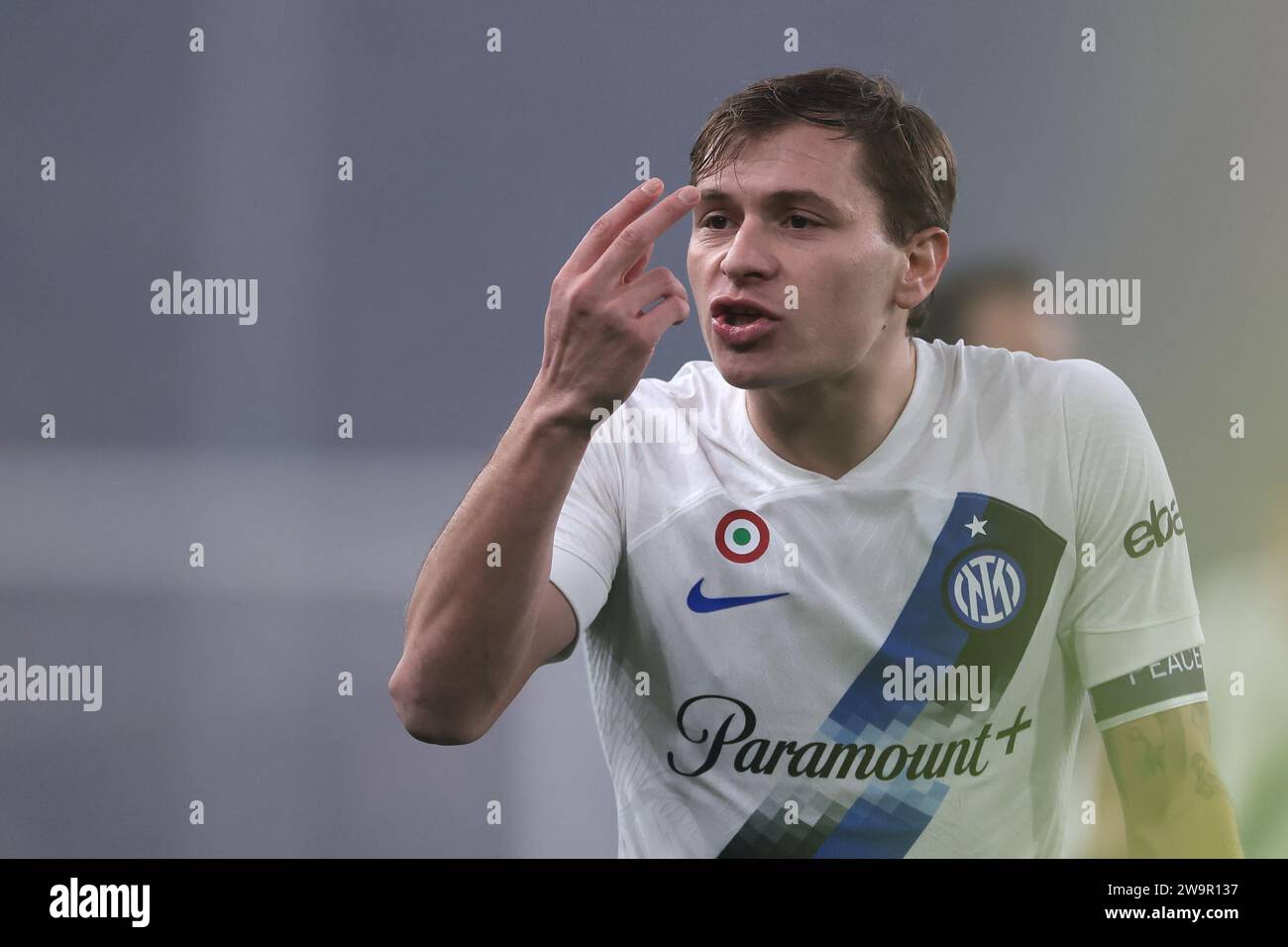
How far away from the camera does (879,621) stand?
4.61 feet

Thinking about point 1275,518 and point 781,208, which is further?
point 1275,518

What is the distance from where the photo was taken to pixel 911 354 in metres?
1.53

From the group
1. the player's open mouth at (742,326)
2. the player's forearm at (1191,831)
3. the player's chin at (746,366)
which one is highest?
the player's open mouth at (742,326)

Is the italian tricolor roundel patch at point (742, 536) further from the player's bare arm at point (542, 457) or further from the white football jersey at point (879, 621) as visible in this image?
the player's bare arm at point (542, 457)

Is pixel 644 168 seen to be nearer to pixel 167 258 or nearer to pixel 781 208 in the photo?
pixel 781 208

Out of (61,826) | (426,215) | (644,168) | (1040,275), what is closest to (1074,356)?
(1040,275)

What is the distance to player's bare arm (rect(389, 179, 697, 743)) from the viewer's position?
3.83ft

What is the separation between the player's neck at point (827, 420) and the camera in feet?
4.76

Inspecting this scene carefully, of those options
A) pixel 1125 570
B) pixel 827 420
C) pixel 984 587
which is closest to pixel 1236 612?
pixel 1125 570

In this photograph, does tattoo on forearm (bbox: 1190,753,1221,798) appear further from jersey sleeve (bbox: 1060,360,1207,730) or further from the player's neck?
the player's neck

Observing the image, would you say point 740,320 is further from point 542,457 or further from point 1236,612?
point 1236,612

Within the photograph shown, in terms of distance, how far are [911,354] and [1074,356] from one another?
0.21 meters

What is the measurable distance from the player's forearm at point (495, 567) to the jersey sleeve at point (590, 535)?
7 centimetres

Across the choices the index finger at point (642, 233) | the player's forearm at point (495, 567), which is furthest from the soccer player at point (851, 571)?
the index finger at point (642, 233)
